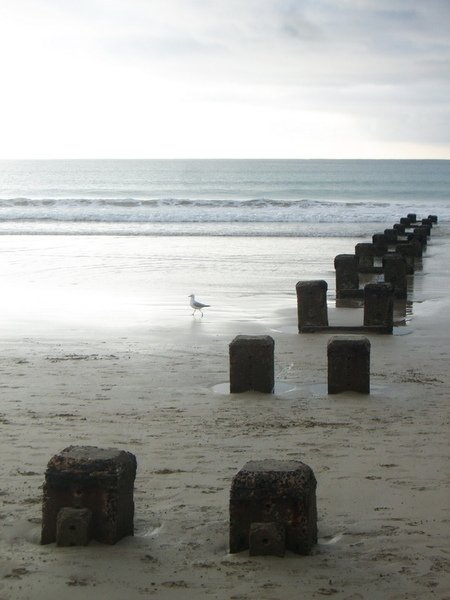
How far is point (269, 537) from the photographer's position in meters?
4.71

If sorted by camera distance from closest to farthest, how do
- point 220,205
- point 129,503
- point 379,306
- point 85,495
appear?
point 85,495 < point 129,503 < point 379,306 < point 220,205

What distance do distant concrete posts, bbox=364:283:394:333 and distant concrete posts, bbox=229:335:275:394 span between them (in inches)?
136

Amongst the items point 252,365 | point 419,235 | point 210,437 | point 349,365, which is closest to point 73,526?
point 210,437

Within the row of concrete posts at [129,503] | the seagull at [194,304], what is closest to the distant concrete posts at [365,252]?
the seagull at [194,304]

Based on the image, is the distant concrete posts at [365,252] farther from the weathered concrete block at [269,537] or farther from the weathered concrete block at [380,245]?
the weathered concrete block at [269,537]

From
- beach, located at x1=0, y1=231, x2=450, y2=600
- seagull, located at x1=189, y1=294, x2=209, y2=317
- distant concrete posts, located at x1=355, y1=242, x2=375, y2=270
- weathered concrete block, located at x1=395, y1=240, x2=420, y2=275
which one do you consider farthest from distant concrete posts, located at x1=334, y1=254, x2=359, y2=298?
distant concrete posts, located at x1=355, y1=242, x2=375, y2=270

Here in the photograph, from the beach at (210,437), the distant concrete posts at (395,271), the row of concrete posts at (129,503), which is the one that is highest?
the distant concrete posts at (395,271)

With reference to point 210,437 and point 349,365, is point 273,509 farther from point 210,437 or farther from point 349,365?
point 349,365

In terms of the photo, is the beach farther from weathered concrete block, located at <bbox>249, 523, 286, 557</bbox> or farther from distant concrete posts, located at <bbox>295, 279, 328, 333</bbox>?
distant concrete posts, located at <bbox>295, 279, 328, 333</bbox>

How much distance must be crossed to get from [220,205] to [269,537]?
45.4 meters

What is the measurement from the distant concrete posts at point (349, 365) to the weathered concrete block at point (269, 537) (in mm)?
3670

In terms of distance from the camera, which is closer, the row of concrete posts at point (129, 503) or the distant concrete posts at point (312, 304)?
the row of concrete posts at point (129, 503)

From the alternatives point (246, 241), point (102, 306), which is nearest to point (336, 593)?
point (102, 306)

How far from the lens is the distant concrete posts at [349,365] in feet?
27.1
